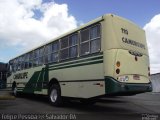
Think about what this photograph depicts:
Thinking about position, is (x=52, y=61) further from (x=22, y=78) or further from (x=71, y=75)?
(x=22, y=78)

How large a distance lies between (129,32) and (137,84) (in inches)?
80.2

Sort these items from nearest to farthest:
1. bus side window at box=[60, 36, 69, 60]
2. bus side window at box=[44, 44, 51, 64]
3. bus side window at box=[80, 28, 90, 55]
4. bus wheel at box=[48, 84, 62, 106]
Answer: bus side window at box=[80, 28, 90, 55] → bus side window at box=[60, 36, 69, 60] → bus wheel at box=[48, 84, 62, 106] → bus side window at box=[44, 44, 51, 64]

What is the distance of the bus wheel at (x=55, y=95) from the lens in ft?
45.1

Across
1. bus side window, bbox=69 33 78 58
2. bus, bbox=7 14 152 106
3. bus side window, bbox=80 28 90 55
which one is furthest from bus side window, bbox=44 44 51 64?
bus side window, bbox=80 28 90 55

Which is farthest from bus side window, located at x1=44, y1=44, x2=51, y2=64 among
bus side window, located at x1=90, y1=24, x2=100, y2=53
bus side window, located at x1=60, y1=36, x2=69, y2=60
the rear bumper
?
the rear bumper

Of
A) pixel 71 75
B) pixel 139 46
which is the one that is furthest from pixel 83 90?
pixel 139 46

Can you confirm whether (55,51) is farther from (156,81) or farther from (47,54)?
(156,81)

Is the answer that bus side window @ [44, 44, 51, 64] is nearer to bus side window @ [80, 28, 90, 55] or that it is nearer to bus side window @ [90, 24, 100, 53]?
bus side window @ [80, 28, 90, 55]

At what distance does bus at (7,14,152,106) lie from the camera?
35.1 feet

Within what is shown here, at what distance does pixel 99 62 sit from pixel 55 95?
13.0 ft

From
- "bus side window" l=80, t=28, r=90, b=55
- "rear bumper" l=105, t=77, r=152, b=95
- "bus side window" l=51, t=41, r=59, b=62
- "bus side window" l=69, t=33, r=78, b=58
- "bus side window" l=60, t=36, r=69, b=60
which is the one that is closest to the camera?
"rear bumper" l=105, t=77, r=152, b=95

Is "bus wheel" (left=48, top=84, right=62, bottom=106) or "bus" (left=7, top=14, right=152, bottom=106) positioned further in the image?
"bus wheel" (left=48, top=84, right=62, bottom=106)

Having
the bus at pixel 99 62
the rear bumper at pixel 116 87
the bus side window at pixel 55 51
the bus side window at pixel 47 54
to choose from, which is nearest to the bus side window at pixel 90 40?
the bus at pixel 99 62

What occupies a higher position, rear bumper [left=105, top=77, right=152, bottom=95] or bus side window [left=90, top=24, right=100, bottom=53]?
bus side window [left=90, top=24, right=100, bottom=53]
